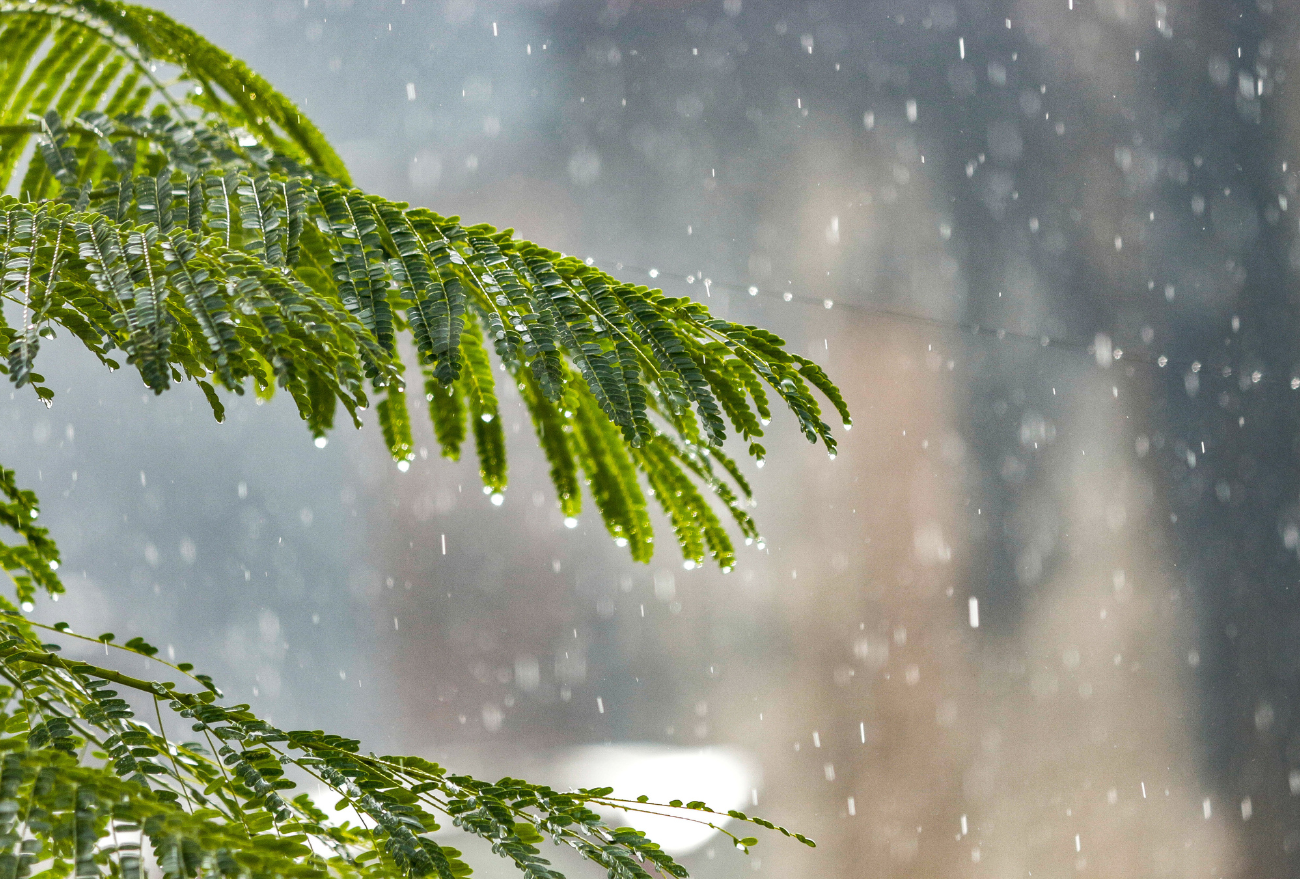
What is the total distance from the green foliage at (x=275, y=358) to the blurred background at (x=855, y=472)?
6.69ft

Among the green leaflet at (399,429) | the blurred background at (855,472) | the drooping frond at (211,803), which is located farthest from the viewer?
the blurred background at (855,472)

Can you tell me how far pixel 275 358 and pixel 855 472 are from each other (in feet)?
8.08

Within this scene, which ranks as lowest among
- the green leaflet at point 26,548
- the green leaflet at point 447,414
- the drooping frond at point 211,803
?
the drooping frond at point 211,803

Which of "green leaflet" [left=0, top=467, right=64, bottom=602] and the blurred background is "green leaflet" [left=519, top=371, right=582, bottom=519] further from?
the blurred background

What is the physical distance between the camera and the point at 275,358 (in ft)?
1.47

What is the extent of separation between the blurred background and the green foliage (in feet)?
6.69

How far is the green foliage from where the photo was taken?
0.46 m

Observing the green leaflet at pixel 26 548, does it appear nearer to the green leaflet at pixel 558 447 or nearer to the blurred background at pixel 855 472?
the green leaflet at pixel 558 447

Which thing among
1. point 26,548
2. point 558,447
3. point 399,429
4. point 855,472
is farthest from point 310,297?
point 855,472

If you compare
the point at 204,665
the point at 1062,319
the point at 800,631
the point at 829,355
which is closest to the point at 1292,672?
the point at 1062,319

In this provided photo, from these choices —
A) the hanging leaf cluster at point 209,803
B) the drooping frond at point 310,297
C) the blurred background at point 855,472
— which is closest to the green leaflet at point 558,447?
the drooping frond at point 310,297

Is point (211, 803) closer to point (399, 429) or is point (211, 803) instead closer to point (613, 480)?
point (399, 429)

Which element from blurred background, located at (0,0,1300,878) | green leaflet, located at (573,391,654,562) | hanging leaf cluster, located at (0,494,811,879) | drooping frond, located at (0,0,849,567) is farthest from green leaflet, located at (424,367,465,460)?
blurred background, located at (0,0,1300,878)

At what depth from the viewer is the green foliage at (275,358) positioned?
1.50 ft
